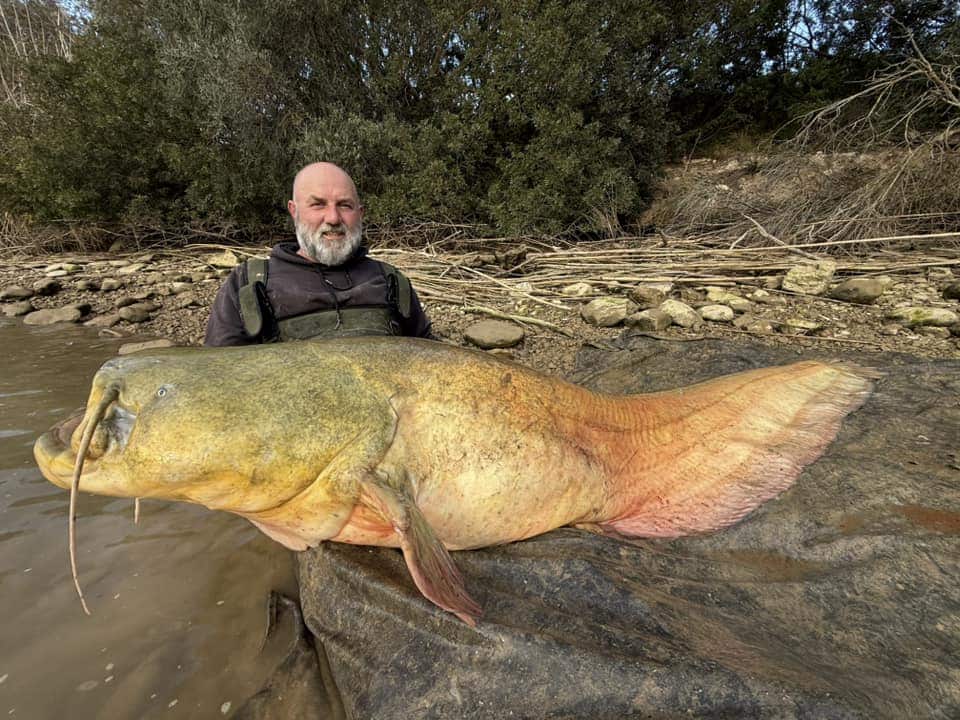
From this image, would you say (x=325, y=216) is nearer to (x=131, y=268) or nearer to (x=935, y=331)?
(x=935, y=331)

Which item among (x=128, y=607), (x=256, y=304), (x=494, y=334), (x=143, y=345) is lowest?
(x=128, y=607)

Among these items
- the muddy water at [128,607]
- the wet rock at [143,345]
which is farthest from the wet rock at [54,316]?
the muddy water at [128,607]

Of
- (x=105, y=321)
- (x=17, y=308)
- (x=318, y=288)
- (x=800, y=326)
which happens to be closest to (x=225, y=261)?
(x=105, y=321)

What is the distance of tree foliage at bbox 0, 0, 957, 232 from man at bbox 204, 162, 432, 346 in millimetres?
4684

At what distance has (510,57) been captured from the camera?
270 inches

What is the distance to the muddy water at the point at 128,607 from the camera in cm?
150

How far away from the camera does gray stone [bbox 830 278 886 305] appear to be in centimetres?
387

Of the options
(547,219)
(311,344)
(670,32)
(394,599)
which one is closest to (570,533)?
(394,599)

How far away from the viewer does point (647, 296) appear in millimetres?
4473

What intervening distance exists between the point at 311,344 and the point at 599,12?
317 inches

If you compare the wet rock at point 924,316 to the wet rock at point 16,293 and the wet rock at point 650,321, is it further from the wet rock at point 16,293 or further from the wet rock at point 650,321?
the wet rock at point 16,293

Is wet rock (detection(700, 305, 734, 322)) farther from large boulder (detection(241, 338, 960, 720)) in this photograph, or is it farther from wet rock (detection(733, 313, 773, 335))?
large boulder (detection(241, 338, 960, 720))

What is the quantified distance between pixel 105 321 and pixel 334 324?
210 inches

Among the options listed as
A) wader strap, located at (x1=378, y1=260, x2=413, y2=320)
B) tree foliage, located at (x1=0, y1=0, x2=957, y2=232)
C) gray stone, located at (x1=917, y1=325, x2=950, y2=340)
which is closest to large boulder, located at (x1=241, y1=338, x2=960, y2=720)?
wader strap, located at (x1=378, y1=260, x2=413, y2=320)
